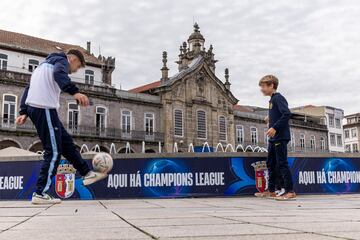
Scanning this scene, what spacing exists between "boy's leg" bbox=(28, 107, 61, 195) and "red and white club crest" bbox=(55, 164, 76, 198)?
293 cm

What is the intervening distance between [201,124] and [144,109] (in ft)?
21.2

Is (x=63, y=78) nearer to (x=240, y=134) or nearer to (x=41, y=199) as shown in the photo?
(x=41, y=199)

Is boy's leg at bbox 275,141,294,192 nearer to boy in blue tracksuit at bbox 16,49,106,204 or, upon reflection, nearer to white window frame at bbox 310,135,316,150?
boy in blue tracksuit at bbox 16,49,106,204

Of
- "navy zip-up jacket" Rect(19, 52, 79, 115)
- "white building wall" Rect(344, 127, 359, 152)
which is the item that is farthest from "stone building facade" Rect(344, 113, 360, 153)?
"navy zip-up jacket" Rect(19, 52, 79, 115)

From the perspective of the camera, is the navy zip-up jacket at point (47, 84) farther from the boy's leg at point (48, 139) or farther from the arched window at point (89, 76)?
the arched window at point (89, 76)

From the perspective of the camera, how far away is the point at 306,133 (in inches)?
2176

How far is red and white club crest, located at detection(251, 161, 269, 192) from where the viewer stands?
355 inches

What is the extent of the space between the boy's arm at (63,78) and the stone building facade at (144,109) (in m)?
25.6

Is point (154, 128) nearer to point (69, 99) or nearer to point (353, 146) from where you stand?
point (69, 99)

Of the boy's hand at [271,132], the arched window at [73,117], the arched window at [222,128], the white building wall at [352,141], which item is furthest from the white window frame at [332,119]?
the boy's hand at [271,132]

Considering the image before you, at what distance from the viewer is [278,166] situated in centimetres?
758

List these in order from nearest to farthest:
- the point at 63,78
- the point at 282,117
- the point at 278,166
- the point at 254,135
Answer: the point at 63,78
the point at 282,117
the point at 278,166
the point at 254,135

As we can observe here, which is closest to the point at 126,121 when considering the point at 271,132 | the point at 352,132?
the point at 271,132

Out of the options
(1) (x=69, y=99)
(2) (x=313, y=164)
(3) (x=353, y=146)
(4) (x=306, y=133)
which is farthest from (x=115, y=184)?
(3) (x=353, y=146)
